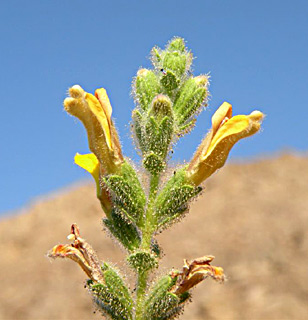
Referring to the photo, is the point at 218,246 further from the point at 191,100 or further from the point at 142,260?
the point at 142,260

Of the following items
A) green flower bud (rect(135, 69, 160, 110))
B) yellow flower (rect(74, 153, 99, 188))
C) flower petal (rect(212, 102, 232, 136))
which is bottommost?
flower petal (rect(212, 102, 232, 136))

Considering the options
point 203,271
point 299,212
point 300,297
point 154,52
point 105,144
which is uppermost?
point 299,212

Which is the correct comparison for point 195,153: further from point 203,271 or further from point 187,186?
point 203,271

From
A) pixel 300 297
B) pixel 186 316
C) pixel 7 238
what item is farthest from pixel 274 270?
pixel 7 238

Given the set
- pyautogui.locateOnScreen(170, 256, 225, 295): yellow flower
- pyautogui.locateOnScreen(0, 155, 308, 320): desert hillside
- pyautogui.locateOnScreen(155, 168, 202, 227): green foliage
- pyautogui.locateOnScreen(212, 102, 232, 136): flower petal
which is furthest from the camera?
pyautogui.locateOnScreen(0, 155, 308, 320): desert hillside

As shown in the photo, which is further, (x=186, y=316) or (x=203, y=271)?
(x=186, y=316)

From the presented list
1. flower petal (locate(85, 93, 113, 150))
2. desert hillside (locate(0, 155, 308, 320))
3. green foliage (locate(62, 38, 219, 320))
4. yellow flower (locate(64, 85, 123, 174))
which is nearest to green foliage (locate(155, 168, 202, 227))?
green foliage (locate(62, 38, 219, 320))

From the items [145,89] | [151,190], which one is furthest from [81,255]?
[145,89]

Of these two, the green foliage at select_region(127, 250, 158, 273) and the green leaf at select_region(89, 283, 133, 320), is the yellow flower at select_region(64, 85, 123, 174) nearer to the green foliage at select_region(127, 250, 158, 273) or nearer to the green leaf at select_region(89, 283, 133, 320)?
the green foliage at select_region(127, 250, 158, 273)

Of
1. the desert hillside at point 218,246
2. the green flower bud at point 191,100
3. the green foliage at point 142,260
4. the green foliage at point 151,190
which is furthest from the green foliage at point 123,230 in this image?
the desert hillside at point 218,246
